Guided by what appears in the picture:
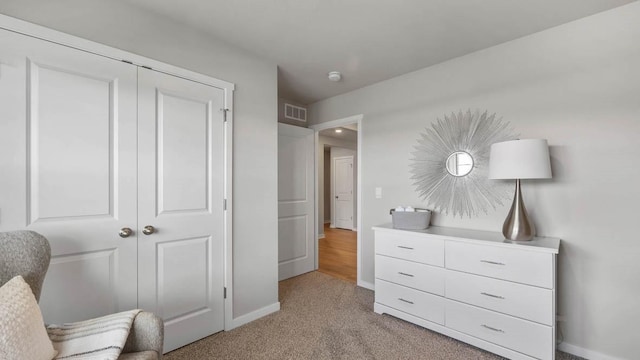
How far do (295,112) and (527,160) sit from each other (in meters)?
2.75

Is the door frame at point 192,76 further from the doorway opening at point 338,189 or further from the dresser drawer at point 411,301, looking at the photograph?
the doorway opening at point 338,189

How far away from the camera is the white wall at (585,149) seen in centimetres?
177

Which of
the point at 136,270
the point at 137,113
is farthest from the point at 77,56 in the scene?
the point at 136,270

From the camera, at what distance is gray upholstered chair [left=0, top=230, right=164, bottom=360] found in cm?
115

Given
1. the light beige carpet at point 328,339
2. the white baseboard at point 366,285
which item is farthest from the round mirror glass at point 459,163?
the white baseboard at point 366,285

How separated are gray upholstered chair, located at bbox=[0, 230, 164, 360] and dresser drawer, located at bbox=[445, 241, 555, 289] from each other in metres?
1.97

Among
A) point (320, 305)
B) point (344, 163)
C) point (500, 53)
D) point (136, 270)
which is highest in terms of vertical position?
point (500, 53)

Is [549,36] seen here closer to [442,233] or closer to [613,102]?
[613,102]

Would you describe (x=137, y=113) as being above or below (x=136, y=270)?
above

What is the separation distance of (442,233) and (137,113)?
240 cm

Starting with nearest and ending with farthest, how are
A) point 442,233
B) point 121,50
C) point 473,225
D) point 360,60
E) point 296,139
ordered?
1. point 121,50
2. point 442,233
3. point 473,225
4. point 360,60
5. point 296,139

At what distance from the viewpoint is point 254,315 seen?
2428 mm

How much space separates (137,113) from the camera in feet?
5.83

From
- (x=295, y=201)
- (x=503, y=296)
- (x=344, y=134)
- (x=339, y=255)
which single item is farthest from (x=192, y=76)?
(x=344, y=134)
